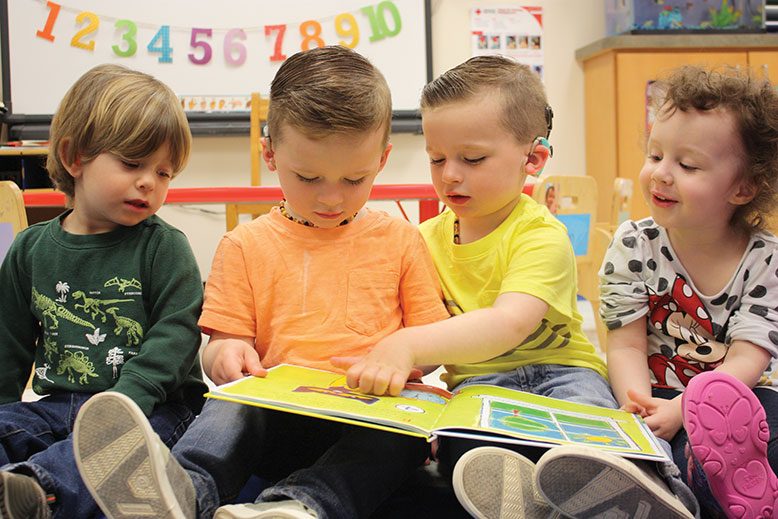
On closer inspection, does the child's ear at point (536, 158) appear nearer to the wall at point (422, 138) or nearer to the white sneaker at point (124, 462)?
the white sneaker at point (124, 462)

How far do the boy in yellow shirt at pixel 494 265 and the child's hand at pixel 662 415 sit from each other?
0.17 feet

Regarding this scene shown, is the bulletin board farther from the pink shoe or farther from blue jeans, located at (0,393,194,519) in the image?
the pink shoe

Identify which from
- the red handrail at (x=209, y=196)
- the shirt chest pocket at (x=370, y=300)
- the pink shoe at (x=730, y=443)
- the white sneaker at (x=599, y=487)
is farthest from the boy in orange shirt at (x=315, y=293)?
the red handrail at (x=209, y=196)

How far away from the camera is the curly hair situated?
1043 millimetres

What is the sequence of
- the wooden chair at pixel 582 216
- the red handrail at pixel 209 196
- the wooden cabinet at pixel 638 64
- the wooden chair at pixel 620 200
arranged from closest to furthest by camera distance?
1. the red handrail at pixel 209 196
2. the wooden chair at pixel 582 216
3. the wooden chair at pixel 620 200
4. the wooden cabinet at pixel 638 64

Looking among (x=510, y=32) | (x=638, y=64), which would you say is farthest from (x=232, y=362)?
(x=510, y=32)

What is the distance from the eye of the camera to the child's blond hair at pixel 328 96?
98 centimetres


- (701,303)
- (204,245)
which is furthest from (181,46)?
(701,303)

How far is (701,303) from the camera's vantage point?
1081 mm

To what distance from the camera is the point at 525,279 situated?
1043 millimetres

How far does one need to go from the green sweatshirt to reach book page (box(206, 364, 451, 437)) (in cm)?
17

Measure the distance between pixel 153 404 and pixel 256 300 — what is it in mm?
195

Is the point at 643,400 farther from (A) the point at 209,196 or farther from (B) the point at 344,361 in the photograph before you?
(A) the point at 209,196

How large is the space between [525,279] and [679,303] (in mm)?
245
